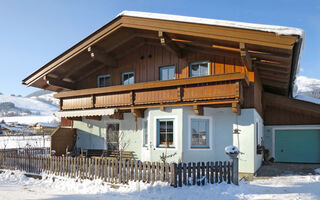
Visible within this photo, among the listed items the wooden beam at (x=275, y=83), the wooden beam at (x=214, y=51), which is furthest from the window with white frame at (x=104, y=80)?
the wooden beam at (x=275, y=83)

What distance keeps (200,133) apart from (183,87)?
2.41 meters

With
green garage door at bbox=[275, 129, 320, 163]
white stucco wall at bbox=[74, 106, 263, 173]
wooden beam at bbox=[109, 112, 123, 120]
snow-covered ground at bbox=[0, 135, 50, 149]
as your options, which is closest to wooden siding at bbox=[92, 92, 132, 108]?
wooden beam at bbox=[109, 112, 123, 120]

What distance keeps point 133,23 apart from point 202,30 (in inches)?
142

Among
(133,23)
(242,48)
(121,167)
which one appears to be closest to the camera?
(121,167)

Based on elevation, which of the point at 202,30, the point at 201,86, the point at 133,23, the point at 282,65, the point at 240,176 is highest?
the point at 133,23

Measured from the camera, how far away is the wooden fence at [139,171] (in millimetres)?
9328

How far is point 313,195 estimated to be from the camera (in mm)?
8844

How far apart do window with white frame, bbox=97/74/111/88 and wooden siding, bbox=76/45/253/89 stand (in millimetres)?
233

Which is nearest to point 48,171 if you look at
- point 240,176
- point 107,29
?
point 107,29

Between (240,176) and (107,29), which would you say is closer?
(240,176)

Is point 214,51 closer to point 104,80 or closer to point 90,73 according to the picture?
point 104,80

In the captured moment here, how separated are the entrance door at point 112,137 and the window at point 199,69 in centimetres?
560

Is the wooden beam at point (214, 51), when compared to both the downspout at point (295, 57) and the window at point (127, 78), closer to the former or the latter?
the downspout at point (295, 57)

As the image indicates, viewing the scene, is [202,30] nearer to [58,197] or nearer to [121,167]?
[121,167]
